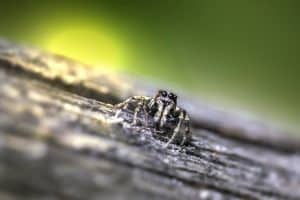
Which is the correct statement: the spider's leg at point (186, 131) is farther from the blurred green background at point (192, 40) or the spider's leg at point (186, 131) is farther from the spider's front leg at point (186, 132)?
the blurred green background at point (192, 40)

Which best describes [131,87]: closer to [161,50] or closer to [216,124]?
[216,124]

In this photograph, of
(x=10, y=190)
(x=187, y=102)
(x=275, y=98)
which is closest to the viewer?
(x=10, y=190)

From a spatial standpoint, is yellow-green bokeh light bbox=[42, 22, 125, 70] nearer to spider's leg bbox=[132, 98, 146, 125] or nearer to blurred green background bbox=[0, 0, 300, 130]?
blurred green background bbox=[0, 0, 300, 130]

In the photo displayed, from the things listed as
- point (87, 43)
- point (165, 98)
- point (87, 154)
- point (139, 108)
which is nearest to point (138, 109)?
point (139, 108)

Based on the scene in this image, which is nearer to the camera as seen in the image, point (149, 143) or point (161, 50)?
point (149, 143)

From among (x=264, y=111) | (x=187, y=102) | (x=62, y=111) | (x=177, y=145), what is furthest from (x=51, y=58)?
(x=264, y=111)

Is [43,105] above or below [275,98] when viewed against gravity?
below

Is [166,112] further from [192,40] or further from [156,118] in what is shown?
[192,40]
